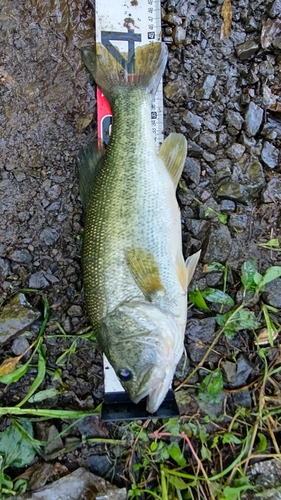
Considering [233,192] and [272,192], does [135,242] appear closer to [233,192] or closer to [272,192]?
[233,192]

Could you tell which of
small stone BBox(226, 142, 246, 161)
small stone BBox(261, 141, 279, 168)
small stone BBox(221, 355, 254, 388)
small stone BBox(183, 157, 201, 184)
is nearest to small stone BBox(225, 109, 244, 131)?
small stone BBox(226, 142, 246, 161)

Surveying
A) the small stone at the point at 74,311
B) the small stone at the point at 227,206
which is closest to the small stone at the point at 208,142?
the small stone at the point at 227,206

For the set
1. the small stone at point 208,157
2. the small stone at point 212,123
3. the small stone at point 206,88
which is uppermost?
the small stone at point 206,88

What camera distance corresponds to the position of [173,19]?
299cm

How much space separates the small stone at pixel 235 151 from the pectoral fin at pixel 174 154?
416 mm

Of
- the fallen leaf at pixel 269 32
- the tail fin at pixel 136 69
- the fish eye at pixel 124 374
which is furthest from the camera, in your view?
the fallen leaf at pixel 269 32

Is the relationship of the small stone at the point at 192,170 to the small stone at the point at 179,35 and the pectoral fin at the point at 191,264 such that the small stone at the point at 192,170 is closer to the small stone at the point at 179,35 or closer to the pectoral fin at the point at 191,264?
the pectoral fin at the point at 191,264

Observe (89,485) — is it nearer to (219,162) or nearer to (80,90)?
(219,162)

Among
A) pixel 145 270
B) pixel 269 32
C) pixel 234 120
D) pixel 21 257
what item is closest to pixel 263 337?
pixel 145 270

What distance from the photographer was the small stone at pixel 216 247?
289 cm

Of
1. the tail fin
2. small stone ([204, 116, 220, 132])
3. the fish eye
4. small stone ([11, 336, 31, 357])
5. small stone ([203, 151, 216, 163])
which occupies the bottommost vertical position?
small stone ([11, 336, 31, 357])

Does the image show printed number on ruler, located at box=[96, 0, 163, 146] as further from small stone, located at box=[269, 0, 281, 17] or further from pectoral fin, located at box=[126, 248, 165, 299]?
pectoral fin, located at box=[126, 248, 165, 299]

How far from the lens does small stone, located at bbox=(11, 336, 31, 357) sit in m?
2.83

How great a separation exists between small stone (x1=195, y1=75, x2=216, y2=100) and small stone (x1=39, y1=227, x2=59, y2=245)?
138 cm
